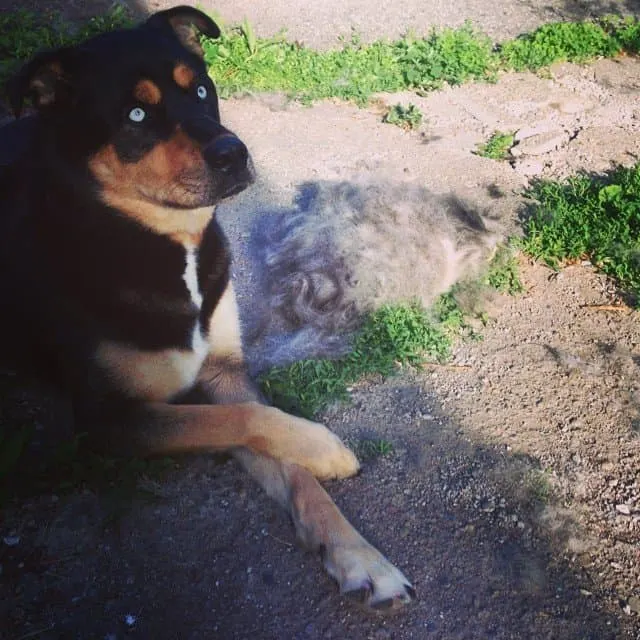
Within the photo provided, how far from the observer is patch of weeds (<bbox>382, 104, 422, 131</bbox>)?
572cm

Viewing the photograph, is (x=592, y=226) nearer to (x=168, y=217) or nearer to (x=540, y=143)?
(x=540, y=143)

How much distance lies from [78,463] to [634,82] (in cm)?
588

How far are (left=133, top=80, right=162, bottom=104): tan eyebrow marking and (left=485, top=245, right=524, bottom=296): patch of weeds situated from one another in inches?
89.8

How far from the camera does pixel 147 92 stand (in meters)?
2.73

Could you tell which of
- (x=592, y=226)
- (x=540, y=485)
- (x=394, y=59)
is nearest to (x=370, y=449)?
(x=540, y=485)

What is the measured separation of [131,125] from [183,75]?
0.33m

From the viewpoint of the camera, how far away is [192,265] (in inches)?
121

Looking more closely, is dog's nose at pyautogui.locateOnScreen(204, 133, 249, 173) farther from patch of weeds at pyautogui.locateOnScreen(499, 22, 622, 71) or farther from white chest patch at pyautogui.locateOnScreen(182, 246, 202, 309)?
patch of weeds at pyautogui.locateOnScreen(499, 22, 622, 71)

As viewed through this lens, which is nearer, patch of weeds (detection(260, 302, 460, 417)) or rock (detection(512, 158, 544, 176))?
patch of weeds (detection(260, 302, 460, 417))

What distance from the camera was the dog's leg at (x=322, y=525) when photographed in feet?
8.28

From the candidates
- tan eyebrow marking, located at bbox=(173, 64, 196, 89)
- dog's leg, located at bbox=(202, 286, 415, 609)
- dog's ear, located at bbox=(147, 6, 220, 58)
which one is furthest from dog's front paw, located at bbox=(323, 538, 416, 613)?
dog's ear, located at bbox=(147, 6, 220, 58)

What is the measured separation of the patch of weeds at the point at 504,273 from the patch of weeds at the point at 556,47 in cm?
301

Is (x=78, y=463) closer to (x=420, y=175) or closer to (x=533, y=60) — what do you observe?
(x=420, y=175)

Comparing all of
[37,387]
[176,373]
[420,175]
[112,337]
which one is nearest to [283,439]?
[176,373]
